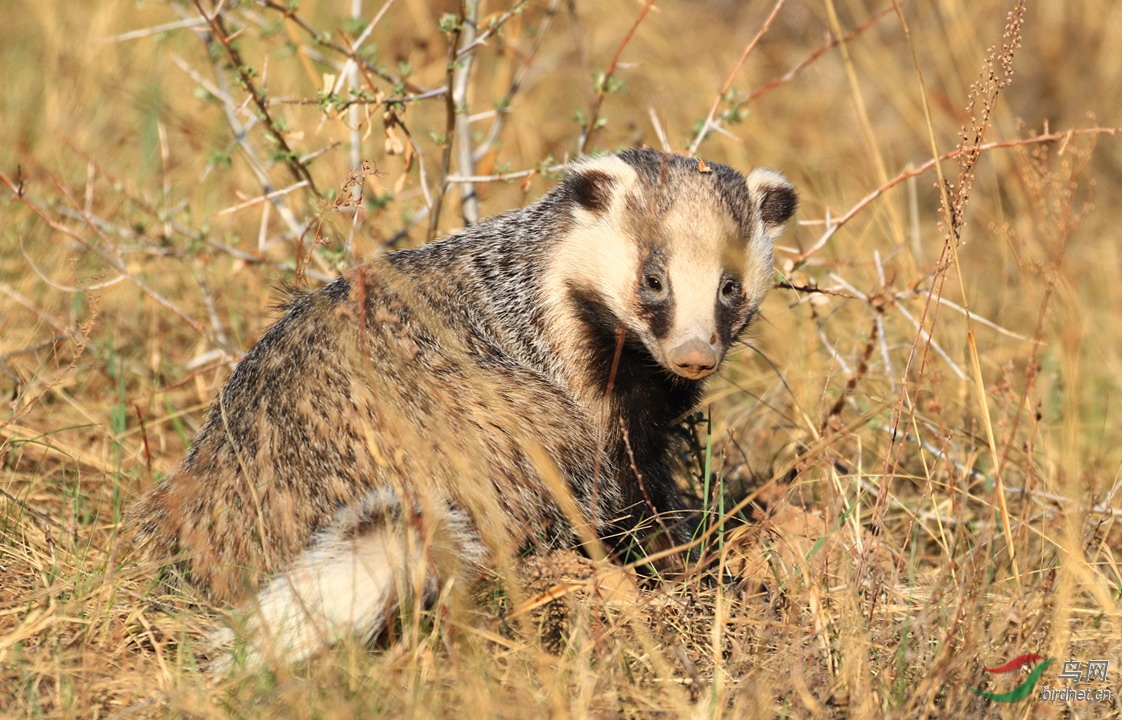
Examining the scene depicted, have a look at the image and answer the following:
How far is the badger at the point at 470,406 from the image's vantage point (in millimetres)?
3199

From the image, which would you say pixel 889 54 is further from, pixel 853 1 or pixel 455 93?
pixel 455 93

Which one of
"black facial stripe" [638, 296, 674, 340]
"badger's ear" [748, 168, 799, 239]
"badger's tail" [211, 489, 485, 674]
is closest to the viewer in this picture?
"badger's tail" [211, 489, 485, 674]

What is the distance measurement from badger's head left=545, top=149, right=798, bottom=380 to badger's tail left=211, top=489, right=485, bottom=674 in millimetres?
961

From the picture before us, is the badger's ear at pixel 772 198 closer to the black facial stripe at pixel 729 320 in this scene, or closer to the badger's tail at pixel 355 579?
the black facial stripe at pixel 729 320

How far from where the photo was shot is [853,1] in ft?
30.1

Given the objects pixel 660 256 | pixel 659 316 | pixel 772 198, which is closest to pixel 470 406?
pixel 659 316

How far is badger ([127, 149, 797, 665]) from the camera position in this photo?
3.20 m

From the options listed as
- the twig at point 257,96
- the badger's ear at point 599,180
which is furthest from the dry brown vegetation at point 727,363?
the badger's ear at point 599,180

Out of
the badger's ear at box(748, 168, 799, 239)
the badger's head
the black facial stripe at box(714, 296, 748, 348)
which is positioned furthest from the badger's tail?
the badger's ear at box(748, 168, 799, 239)

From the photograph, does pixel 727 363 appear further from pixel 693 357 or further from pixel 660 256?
pixel 693 357

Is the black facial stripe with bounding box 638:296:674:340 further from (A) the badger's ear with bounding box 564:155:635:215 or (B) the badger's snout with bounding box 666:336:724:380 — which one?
(A) the badger's ear with bounding box 564:155:635:215

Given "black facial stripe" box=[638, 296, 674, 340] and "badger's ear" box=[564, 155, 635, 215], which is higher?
"badger's ear" box=[564, 155, 635, 215]

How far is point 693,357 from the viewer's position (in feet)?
11.5

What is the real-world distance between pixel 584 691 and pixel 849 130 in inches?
276
